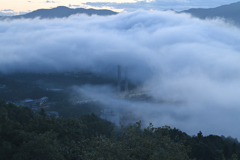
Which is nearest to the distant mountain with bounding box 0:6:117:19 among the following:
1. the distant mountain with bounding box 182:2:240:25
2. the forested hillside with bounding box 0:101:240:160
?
the distant mountain with bounding box 182:2:240:25

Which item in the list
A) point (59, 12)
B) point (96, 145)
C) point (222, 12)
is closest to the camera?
point (96, 145)

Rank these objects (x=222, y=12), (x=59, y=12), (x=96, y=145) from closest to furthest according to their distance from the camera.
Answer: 1. (x=96, y=145)
2. (x=222, y=12)
3. (x=59, y=12)

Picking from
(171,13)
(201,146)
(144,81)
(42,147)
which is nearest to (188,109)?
(144,81)

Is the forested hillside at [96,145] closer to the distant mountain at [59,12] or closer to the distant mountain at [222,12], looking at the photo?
the distant mountain at [222,12]

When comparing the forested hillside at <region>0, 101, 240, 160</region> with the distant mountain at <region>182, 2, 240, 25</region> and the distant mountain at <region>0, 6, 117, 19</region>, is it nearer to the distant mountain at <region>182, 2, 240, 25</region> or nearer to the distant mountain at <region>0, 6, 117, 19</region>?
the distant mountain at <region>182, 2, 240, 25</region>

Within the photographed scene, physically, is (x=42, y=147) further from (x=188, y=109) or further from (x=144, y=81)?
(x=144, y=81)

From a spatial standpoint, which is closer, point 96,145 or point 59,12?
point 96,145

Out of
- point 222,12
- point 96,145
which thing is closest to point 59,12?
point 222,12

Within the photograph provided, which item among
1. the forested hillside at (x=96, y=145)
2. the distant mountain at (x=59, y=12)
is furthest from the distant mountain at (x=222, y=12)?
the forested hillside at (x=96, y=145)

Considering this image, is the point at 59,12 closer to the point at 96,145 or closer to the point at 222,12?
the point at 222,12
